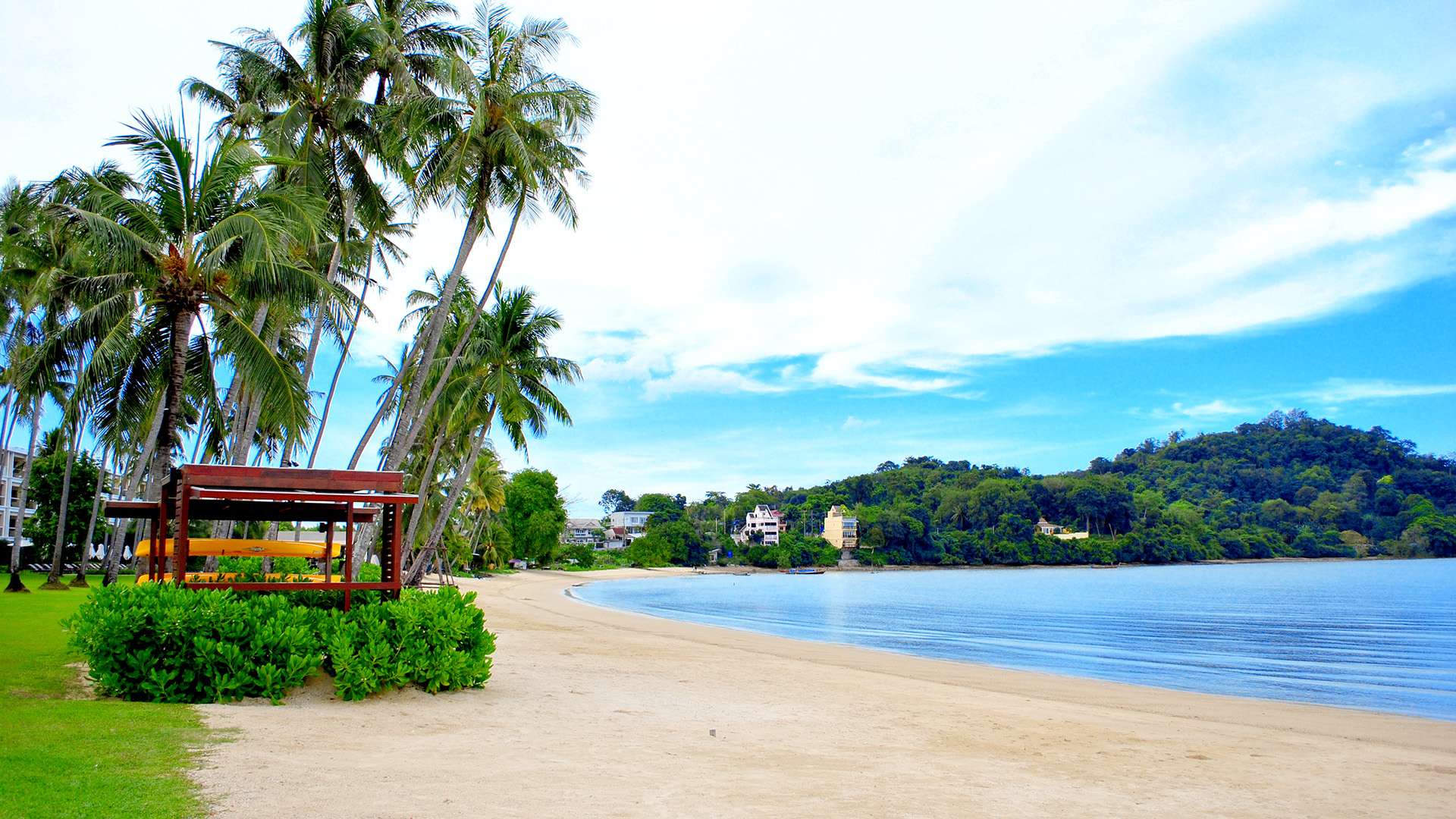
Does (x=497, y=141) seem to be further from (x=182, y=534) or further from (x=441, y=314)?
(x=182, y=534)

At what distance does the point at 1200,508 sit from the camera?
424 feet

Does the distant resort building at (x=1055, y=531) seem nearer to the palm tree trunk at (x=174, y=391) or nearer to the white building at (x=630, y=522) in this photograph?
→ the white building at (x=630, y=522)

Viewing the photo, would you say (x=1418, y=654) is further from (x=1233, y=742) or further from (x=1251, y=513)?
(x=1251, y=513)

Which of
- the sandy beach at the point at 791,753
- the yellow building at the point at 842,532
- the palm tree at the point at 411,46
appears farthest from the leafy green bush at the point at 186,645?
the yellow building at the point at 842,532

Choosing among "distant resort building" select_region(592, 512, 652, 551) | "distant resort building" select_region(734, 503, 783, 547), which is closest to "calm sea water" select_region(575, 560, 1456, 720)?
"distant resort building" select_region(734, 503, 783, 547)

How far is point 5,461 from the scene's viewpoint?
61.2 metres

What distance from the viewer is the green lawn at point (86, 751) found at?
499cm

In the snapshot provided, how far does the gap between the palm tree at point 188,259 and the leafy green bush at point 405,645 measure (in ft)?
13.2

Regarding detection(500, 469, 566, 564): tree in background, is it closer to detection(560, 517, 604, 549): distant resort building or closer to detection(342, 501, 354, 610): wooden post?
detection(560, 517, 604, 549): distant resort building

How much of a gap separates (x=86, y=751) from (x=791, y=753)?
17.0 ft

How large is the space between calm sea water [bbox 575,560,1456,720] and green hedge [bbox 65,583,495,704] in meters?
14.0

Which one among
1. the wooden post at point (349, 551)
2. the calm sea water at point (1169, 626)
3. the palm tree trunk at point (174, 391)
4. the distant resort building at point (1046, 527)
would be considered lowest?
the calm sea water at point (1169, 626)

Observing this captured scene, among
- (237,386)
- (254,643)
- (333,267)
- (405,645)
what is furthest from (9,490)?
(405,645)

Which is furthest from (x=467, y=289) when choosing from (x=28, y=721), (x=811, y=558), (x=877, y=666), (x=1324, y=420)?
(x=1324, y=420)
